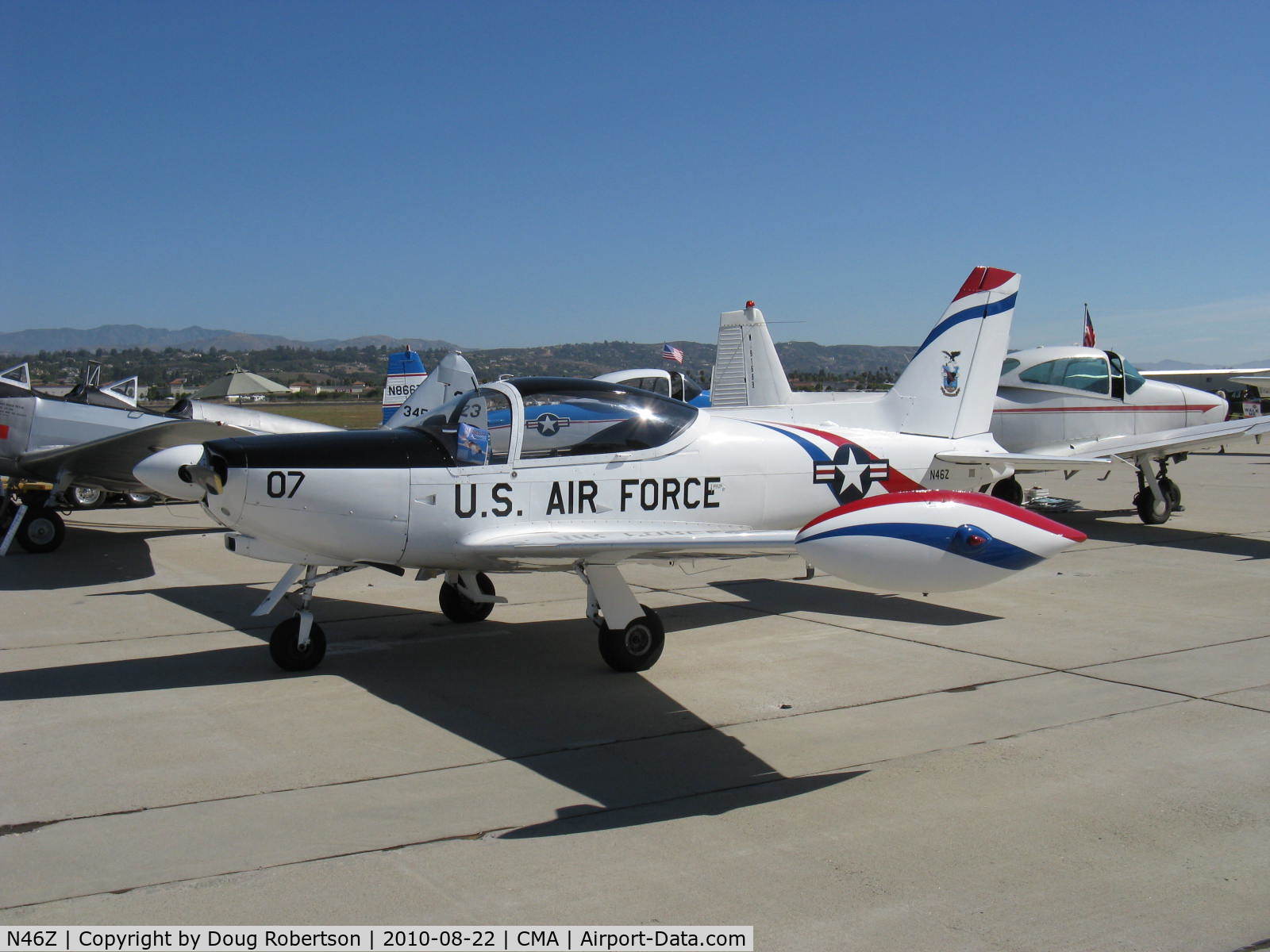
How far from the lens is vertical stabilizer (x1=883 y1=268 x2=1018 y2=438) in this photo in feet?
28.1

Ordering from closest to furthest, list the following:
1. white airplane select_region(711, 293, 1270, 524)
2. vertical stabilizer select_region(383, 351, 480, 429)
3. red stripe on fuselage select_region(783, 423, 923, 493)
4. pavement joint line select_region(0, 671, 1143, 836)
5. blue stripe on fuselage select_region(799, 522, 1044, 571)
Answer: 1. pavement joint line select_region(0, 671, 1143, 836)
2. blue stripe on fuselage select_region(799, 522, 1044, 571)
3. red stripe on fuselage select_region(783, 423, 923, 493)
4. vertical stabilizer select_region(383, 351, 480, 429)
5. white airplane select_region(711, 293, 1270, 524)

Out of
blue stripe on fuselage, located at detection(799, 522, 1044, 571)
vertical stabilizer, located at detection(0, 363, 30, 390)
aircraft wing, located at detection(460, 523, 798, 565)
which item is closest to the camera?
blue stripe on fuselage, located at detection(799, 522, 1044, 571)

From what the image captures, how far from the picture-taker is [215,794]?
14.7 ft

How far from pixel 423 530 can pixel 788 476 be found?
266 centimetres

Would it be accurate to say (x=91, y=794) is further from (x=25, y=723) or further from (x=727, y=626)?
(x=727, y=626)

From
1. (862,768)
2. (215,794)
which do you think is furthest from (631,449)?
(215,794)

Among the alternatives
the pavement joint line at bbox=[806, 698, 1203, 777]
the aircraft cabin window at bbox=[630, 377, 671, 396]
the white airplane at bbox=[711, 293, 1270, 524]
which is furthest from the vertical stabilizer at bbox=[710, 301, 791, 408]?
the aircraft cabin window at bbox=[630, 377, 671, 396]

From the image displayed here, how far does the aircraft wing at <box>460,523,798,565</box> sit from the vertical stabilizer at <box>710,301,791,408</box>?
7.98 meters

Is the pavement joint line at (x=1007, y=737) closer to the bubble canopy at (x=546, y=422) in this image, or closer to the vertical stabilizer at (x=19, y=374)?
the bubble canopy at (x=546, y=422)

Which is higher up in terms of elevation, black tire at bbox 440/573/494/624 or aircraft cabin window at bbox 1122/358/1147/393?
aircraft cabin window at bbox 1122/358/1147/393

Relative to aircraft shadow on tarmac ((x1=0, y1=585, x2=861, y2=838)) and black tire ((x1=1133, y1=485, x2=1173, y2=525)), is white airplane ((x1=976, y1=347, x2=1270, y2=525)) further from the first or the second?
aircraft shadow on tarmac ((x1=0, y1=585, x2=861, y2=838))

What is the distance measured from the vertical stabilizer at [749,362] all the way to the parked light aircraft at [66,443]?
587 centimetres

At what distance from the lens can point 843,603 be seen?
8789 mm

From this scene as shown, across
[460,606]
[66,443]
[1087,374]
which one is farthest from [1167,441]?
[66,443]
